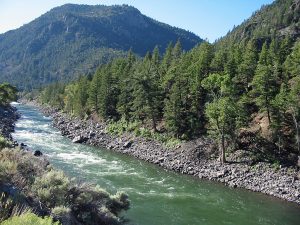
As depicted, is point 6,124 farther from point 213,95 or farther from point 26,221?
point 26,221

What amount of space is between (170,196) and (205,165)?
14.0 m

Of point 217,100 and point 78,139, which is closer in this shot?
point 217,100

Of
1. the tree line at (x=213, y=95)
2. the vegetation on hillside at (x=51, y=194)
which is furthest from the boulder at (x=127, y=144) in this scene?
the vegetation on hillside at (x=51, y=194)

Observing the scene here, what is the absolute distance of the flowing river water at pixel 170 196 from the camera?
3181 centimetres

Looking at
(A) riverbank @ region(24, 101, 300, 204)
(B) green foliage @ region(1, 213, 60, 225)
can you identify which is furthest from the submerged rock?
(B) green foliage @ region(1, 213, 60, 225)

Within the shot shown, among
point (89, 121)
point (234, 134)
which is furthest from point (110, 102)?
point (234, 134)

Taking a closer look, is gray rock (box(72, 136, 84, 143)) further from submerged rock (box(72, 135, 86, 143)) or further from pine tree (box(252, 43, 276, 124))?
pine tree (box(252, 43, 276, 124))

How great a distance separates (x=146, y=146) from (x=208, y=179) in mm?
16334

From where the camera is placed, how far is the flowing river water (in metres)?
31.8

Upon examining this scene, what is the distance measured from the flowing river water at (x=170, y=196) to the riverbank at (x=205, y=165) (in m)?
1.82

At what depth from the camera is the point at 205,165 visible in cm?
5031

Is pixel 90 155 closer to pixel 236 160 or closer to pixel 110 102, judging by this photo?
pixel 236 160

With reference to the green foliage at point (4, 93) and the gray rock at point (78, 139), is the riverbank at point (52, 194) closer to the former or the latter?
the gray rock at point (78, 139)

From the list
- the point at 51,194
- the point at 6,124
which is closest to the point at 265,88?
the point at 51,194
